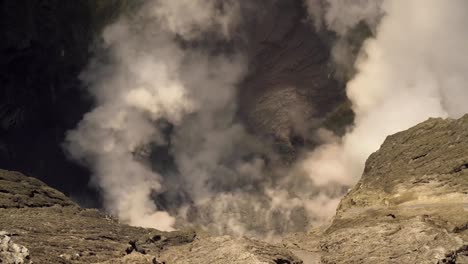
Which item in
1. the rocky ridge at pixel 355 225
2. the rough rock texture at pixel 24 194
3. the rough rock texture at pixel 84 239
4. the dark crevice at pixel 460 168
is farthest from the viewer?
the rough rock texture at pixel 24 194

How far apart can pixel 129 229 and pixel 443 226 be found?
89079mm

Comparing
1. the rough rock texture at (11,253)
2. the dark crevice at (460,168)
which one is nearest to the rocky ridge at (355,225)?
the dark crevice at (460,168)

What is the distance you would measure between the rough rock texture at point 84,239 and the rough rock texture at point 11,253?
29993 mm

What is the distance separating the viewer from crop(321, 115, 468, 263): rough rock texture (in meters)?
126

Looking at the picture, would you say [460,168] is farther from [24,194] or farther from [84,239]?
[24,194]

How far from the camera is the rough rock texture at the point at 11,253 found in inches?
3169

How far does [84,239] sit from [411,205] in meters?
80.9

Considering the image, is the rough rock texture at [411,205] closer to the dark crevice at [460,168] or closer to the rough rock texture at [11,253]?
the dark crevice at [460,168]

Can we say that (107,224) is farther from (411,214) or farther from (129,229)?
(411,214)

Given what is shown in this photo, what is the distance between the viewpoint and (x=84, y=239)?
149m

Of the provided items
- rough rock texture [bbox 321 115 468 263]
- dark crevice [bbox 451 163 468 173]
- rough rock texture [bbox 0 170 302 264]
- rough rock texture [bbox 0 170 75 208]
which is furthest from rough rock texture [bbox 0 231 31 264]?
dark crevice [bbox 451 163 468 173]

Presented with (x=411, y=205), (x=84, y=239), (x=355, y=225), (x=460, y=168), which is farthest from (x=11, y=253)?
(x=460, y=168)

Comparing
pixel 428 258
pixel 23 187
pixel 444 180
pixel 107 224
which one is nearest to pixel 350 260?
pixel 428 258

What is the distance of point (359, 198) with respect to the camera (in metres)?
186
